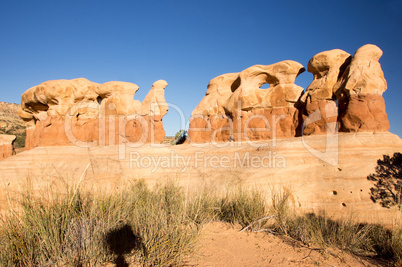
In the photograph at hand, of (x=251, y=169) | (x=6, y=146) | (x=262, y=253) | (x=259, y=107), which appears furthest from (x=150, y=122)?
(x=262, y=253)

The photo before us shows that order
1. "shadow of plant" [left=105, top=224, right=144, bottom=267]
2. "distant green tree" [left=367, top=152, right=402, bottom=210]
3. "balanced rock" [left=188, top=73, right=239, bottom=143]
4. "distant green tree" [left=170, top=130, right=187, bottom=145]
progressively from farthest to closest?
"distant green tree" [left=170, top=130, right=187, bottom=145], "balanced rock" [left=188, top=73, right=239, bottom=143], "distant green tree" [left=367, top=152, right=402, bottom=210], "shadow of plant" [left=105, top=224, right=144, bottom=267]

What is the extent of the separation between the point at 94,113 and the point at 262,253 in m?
18.3

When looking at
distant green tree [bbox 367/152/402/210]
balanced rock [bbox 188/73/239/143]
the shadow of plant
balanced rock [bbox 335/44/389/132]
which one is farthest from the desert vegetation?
balanced rock [bbox 188/73/239/143]

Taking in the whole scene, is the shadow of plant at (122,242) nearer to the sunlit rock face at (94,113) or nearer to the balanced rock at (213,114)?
the balanced rock at (213,114)

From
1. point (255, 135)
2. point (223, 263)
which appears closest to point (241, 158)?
point (223, 263)

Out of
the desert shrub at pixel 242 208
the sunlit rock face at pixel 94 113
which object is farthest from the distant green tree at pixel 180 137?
the desert shrub at pixel 242 208

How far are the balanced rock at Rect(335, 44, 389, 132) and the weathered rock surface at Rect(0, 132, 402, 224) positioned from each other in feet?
10.7

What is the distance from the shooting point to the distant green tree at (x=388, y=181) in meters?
4.59

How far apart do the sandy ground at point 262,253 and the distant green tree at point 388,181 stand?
2.36 meters

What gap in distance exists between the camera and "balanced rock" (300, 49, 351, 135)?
35.8 ft

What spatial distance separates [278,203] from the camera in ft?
13.3

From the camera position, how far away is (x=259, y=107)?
1454cm

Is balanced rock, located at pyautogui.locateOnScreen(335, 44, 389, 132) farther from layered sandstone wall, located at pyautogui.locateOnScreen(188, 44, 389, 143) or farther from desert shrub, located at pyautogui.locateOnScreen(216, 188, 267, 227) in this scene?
desert shrub, located at pyautogui.locateOnScreen(216, 188, 267, 227)

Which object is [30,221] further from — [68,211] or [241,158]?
[241,158]
